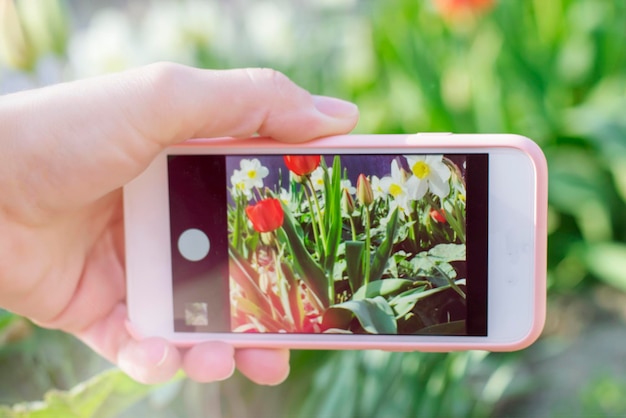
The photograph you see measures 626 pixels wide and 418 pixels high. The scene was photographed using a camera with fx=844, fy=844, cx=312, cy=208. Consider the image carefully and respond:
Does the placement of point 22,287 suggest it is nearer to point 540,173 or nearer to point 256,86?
point 256,86

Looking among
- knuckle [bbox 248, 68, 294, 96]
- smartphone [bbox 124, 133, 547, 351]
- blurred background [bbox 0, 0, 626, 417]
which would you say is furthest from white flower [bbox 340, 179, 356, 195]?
blurred background [bbox 0, 0, 626, 417]

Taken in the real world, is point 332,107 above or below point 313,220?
above

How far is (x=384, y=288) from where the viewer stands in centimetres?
85

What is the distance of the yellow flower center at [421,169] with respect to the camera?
825 millimetres

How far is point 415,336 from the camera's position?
0.85 metres

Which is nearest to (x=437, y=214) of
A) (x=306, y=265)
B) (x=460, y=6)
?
(x=306, y=265)

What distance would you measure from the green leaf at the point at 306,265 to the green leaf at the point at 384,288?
33 millimetres

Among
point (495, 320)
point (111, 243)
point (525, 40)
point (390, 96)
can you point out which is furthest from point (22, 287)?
point (525, 40)

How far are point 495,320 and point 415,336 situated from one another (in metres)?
0.08

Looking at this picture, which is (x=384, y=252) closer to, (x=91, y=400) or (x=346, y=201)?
(x=346, y=201)

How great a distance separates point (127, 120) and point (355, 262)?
262mm

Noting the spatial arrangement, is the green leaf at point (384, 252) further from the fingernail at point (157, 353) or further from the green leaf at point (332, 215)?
the fingernail at point (157, 353)

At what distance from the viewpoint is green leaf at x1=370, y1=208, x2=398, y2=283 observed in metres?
0.84

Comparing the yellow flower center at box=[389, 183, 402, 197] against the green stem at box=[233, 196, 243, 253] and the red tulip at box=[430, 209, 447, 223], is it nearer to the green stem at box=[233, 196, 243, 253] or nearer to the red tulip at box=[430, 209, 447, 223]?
the red tulip at box=[430, 209, 447, 223]
